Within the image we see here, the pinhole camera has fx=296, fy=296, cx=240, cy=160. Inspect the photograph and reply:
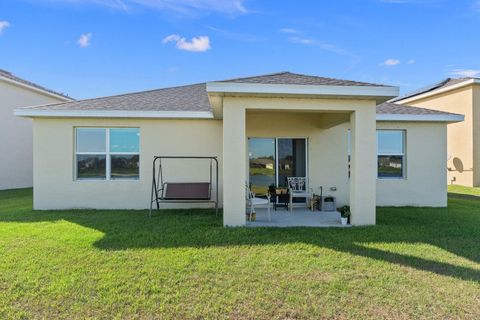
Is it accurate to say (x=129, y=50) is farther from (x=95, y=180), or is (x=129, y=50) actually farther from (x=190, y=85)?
(x=95, y=180)

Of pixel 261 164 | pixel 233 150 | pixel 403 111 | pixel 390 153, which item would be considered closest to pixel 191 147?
pixel 261 164

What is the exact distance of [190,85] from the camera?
1386cm

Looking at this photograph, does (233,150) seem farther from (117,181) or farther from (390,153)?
(390,153)

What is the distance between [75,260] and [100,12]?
1148 cm

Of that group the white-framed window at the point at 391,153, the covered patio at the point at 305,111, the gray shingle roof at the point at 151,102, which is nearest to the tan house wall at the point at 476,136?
the white-framed window at the point at 391,153

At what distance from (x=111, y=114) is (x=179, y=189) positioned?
126 inches

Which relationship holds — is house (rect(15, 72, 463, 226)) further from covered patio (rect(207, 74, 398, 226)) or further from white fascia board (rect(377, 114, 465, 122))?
covered patio (rect(207, 74, 398, 226))

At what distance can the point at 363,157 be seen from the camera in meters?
6.99

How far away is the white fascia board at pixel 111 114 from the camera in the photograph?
8.99m

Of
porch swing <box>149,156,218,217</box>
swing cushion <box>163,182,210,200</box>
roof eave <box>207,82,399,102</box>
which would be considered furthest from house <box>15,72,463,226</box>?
roof eave <box>207,82,399,102</box>

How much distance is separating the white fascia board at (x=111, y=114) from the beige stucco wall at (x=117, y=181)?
0.24 metres

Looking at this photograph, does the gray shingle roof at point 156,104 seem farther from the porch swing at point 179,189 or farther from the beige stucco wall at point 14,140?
the beige stucco wall at point 14,140

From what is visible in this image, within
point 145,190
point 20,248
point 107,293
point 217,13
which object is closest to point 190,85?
point 217,13

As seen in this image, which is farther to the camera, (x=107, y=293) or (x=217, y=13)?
(x=217, y=13)
